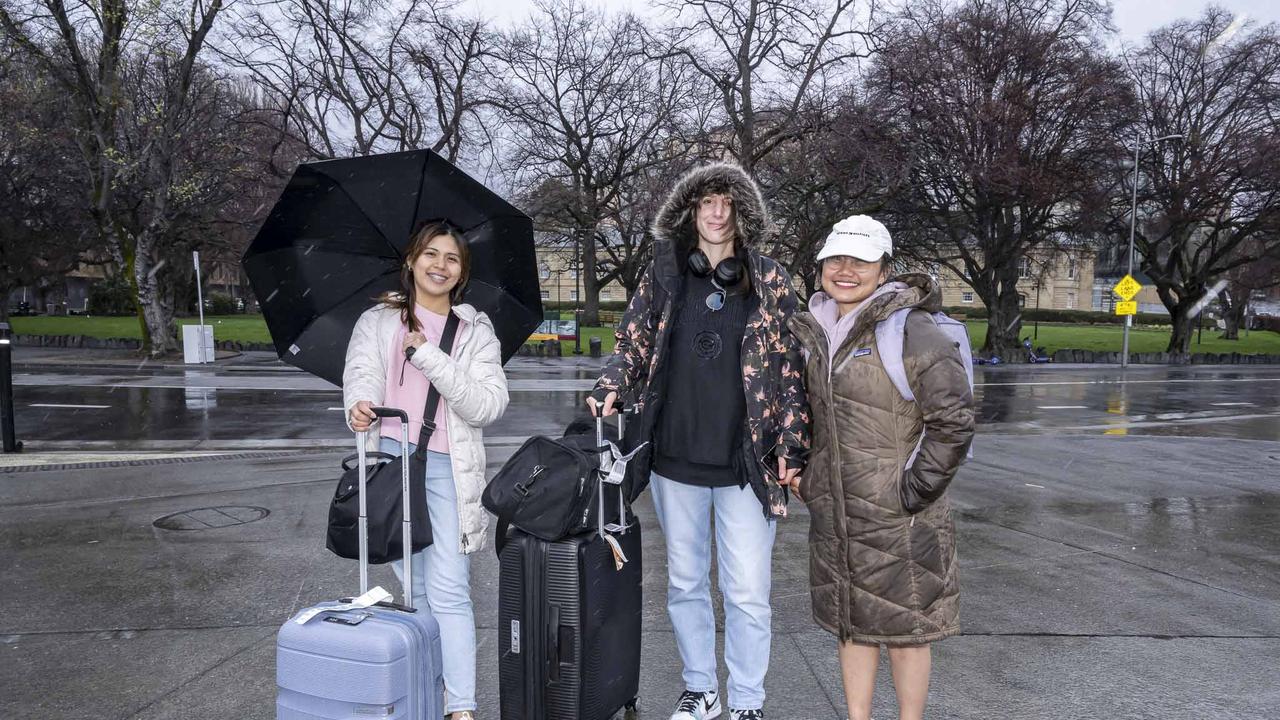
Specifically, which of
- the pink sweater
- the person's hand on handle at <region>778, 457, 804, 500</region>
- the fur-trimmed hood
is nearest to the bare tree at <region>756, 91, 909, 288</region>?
the fur-trimmed hood

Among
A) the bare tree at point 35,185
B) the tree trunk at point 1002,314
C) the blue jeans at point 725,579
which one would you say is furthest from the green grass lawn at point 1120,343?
the blue jeans at point 725,579

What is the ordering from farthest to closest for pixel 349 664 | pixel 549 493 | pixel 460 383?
pixel 460 383 < pixel 549 493 < pixel 349 664

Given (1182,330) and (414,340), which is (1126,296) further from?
(414,340)

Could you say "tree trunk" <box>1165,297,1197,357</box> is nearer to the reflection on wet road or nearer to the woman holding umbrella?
the reflection on wet road

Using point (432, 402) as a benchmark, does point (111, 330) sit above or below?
above

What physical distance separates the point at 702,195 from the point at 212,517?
4.88 m

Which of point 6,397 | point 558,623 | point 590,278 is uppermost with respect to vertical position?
point 590,278

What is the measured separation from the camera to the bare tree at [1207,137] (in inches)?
1250

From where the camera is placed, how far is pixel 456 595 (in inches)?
124

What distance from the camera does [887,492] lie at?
291cm

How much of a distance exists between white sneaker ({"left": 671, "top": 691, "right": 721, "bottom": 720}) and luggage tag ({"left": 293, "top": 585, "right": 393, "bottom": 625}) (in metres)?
1.25

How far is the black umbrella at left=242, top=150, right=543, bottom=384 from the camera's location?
3252 millimetres

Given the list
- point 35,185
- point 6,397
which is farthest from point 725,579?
point 35,185

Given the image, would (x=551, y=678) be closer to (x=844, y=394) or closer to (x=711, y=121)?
(x=844, y=394)
